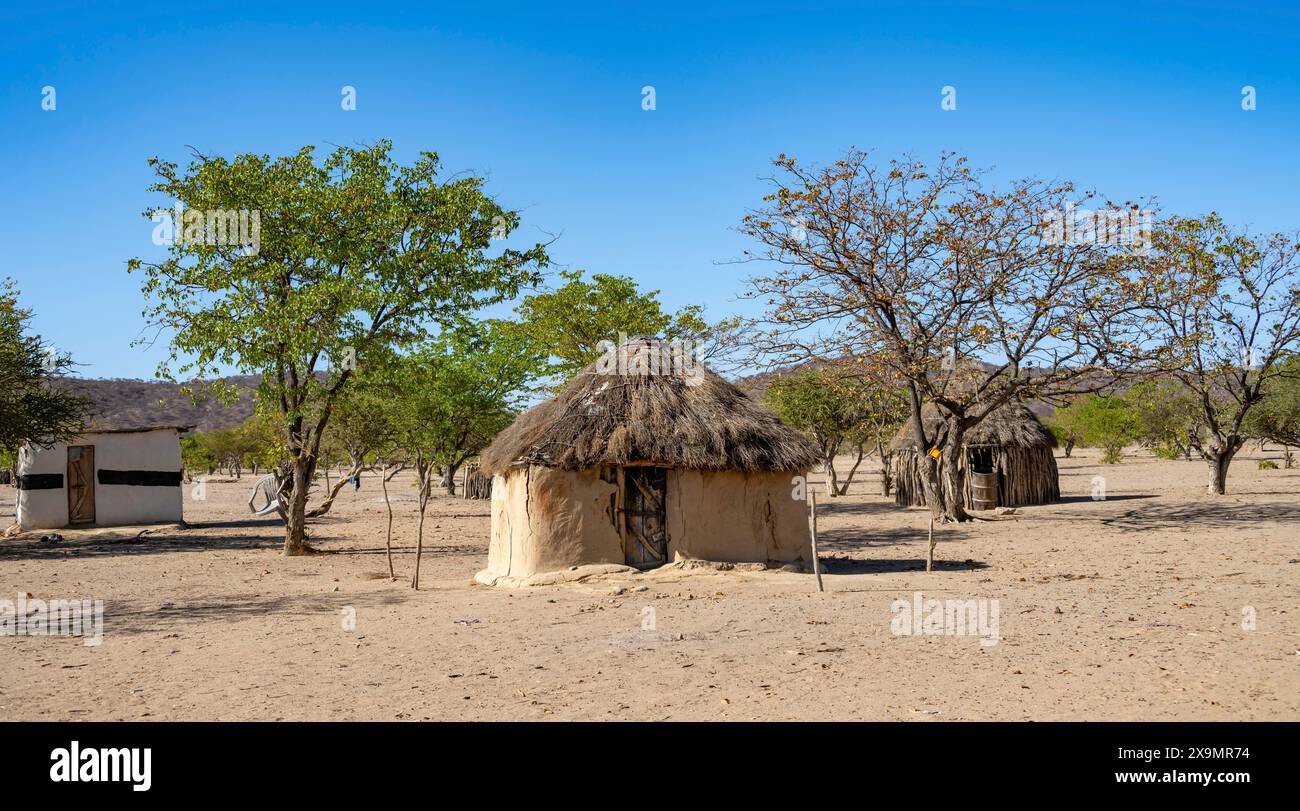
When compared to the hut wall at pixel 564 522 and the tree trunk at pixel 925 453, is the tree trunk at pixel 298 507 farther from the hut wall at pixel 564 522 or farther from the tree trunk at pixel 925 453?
the tree trunk at pixel 925 453

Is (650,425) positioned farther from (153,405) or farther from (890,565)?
(153,405)

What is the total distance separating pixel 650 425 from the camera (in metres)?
13.9

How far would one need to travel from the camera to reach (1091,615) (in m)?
9.52

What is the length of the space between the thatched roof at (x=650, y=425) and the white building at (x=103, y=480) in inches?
518

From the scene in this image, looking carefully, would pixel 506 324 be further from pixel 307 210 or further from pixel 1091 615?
pixel 1091 615

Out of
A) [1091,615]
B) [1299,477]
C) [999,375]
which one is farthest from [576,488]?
[1299,477]

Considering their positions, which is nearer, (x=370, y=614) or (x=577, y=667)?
(x=577, y=667)

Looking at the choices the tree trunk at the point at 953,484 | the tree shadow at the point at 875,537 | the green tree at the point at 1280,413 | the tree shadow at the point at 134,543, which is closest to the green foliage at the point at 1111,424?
the green tree at the point at 1280,413

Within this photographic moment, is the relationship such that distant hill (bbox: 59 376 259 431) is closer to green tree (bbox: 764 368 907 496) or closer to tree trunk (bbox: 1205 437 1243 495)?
green tree (bbox: 764 368 907 496)

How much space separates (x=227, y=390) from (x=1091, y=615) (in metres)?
14.7

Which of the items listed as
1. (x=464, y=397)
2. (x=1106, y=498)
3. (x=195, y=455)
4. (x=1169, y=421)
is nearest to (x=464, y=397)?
(x=464, y=397)

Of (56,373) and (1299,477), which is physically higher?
(56,373)
